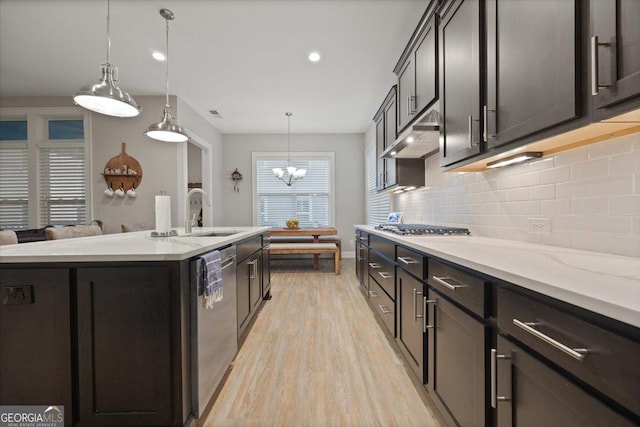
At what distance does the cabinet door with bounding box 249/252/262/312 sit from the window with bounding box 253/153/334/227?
3.49m

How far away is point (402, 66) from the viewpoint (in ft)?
8.91

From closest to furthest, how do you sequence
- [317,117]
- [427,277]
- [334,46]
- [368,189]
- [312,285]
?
[427,277], [334,46], [312,285], [317,117], [368,189]

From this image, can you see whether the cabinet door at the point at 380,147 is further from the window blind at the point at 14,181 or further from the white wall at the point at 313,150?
the window blind at the point at 14,181

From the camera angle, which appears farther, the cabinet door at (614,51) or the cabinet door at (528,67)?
the cabinet door at (528,67)

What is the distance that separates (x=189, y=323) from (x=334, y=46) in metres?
3.06

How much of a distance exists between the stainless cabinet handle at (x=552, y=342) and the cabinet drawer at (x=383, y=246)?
1.30 m

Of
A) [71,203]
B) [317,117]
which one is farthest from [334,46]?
[71,203]

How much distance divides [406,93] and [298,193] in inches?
162

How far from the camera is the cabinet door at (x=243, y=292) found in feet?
7.10

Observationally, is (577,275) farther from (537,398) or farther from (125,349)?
(125,349)

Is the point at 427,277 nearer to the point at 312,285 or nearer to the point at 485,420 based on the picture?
the point at 485,420

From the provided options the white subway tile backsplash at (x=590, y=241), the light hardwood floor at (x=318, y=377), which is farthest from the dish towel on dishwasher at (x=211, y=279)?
the white subway tile backsplash at (x=590, y=241)

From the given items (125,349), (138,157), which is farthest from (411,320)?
(138,157)

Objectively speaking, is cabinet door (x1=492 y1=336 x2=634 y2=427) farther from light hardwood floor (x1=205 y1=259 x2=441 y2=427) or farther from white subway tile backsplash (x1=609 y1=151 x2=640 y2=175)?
white subway tile backsplash (x1=609 y1=151 x2=640 y2=175)
